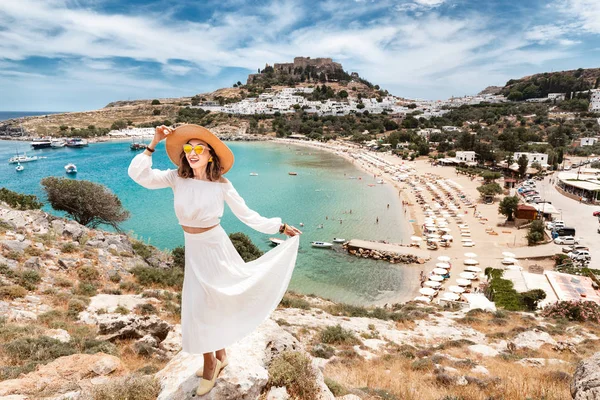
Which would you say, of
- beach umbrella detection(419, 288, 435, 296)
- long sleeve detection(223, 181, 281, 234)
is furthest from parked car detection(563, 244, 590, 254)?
long sleeve detection(223, 181, 281, 234)

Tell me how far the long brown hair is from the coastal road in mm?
21196

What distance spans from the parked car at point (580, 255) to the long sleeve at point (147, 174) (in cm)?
2143

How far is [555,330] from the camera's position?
9.27 meters

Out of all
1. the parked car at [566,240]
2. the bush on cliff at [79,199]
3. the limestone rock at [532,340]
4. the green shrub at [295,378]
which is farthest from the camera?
the parked car at [566,240]

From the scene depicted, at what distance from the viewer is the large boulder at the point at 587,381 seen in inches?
132

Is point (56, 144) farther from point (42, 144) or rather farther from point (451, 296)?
point (451, 296)

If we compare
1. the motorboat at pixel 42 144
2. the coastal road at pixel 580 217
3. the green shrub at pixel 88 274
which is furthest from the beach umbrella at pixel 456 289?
the motorboat at pixel 42 144

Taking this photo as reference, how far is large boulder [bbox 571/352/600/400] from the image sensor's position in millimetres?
3344

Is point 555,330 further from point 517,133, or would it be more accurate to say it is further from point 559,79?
point 559,79

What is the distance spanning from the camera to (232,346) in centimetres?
366

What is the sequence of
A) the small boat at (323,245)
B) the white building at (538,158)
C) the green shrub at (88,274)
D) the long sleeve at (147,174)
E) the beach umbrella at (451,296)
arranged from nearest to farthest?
the long sleeve at (147,174) → the green shrub at (88,274) → the beach umbrella at (451,296) → the small boat at (323,245) → the white building at (538,158)

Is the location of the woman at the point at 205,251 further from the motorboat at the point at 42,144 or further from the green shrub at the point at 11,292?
the motorboat at the point at 42,144

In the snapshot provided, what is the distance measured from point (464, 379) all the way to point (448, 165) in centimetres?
4743

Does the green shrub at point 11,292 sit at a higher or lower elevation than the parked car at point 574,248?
higher
